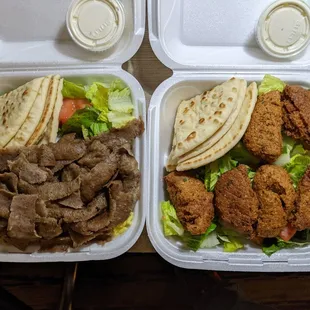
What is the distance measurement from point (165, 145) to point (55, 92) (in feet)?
1.86

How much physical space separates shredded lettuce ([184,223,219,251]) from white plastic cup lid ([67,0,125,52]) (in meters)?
0.94

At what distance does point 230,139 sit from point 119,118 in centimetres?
50

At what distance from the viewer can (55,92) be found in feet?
6.89

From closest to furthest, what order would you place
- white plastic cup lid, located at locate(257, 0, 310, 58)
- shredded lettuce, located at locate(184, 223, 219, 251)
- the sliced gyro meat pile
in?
the sliced gyro meat pile < shredded lettuce, located at locate(184, 223, 219, 251) < white plastic cup lid, located at locate(257, 0, 310, 58)

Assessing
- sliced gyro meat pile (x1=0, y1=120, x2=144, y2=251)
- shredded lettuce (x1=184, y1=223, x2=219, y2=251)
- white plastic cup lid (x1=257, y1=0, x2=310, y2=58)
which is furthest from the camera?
white plastic cup lid (x1=257, y1=0, x2=310, y2=58)

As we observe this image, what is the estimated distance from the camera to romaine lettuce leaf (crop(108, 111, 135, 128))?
210 centimetres

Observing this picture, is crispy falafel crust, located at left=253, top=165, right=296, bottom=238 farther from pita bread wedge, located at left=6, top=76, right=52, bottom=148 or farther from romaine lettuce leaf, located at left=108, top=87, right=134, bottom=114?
pita bread wedge, located at left=6, top=76, right=52, bottom=148

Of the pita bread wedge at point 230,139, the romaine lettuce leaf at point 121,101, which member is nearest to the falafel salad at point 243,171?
the pita bread wedge at point 230,139

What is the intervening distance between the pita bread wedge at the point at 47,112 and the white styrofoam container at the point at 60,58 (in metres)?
0.10

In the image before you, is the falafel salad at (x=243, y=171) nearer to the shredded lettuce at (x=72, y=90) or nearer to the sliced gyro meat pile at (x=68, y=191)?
the sliced gyro meat pile at (x=68, y=191)

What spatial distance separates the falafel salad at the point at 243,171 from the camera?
1.99 metres

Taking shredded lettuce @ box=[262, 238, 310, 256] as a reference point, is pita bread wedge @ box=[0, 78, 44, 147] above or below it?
above

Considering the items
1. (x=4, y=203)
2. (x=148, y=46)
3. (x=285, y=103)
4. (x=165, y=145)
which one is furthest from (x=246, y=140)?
(x=4, y=203)

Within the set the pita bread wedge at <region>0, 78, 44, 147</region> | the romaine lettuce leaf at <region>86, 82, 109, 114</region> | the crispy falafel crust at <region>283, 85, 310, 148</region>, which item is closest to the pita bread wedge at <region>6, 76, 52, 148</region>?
the pita bread wedge at <region>0, 78, 44, 147</region>
